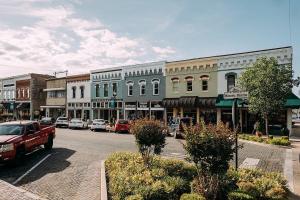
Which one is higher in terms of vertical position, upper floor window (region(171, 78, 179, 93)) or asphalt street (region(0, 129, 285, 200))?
upper floor window (region(171, 78, 179, 93))

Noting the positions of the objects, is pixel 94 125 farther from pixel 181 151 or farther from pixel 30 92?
pixel 30 92

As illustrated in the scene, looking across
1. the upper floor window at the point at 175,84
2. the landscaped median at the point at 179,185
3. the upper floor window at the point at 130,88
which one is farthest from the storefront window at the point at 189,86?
the landscaped median at the point at 179,185

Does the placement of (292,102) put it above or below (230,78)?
below

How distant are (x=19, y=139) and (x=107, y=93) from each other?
96.7 feet

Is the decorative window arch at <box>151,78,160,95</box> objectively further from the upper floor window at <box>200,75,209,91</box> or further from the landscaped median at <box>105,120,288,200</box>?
the landscaped median at <box>105,120,288,200</box>

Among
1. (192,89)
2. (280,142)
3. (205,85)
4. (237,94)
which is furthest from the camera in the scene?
(192,89)

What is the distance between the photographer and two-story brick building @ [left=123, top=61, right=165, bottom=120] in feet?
122

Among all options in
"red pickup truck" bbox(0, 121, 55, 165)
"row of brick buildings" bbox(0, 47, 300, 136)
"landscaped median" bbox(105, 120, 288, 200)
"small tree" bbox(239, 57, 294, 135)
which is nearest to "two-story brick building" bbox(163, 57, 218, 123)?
"row of brick buildings" bbox(0, 47, 300, 136)

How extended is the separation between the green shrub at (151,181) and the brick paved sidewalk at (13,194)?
250 centimetres

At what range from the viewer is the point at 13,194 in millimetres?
9906

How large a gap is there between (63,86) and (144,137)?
41.9 m

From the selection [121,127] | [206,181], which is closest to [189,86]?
[121,127]

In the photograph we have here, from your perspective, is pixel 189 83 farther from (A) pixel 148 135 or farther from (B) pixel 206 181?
(B) pixel 206 181

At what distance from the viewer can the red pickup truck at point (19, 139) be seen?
43.6 ft
